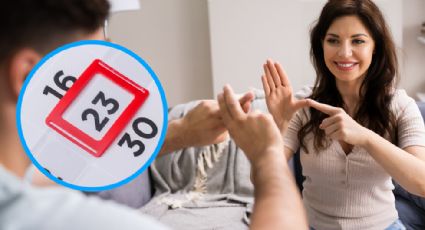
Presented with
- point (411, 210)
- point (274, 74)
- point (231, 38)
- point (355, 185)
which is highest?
point (274, 74)

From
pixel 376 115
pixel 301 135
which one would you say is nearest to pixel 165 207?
pixel 301 135

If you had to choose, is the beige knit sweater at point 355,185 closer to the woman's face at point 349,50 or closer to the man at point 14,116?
the woman's face at point 349,50

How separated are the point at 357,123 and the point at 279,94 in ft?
0.93

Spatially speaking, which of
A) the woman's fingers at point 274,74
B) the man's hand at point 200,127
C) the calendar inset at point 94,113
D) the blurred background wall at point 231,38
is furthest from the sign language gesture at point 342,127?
the blurred background wall at point 231,38

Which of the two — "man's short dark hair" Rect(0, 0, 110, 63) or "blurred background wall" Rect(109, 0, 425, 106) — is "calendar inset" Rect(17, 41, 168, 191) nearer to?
"man's short dark hair" Rect(0, 0, 110, 63)

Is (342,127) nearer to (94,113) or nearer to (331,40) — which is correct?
(331,40)

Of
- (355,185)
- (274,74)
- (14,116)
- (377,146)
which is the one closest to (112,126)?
(14,116)

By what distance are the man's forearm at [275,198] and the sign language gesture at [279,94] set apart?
1.63 ft

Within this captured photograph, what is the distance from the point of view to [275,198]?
0.77 meters

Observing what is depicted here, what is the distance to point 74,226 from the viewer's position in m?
0.52

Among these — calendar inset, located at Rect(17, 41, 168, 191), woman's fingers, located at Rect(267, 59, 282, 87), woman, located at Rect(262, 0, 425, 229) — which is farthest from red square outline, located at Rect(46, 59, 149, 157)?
woman, located at Rect(262, 0, 425, 229)

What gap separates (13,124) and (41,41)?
4.4 inches

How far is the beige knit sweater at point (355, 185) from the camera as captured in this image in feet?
4.98

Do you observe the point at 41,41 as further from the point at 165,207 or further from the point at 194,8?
the point at 194,8
